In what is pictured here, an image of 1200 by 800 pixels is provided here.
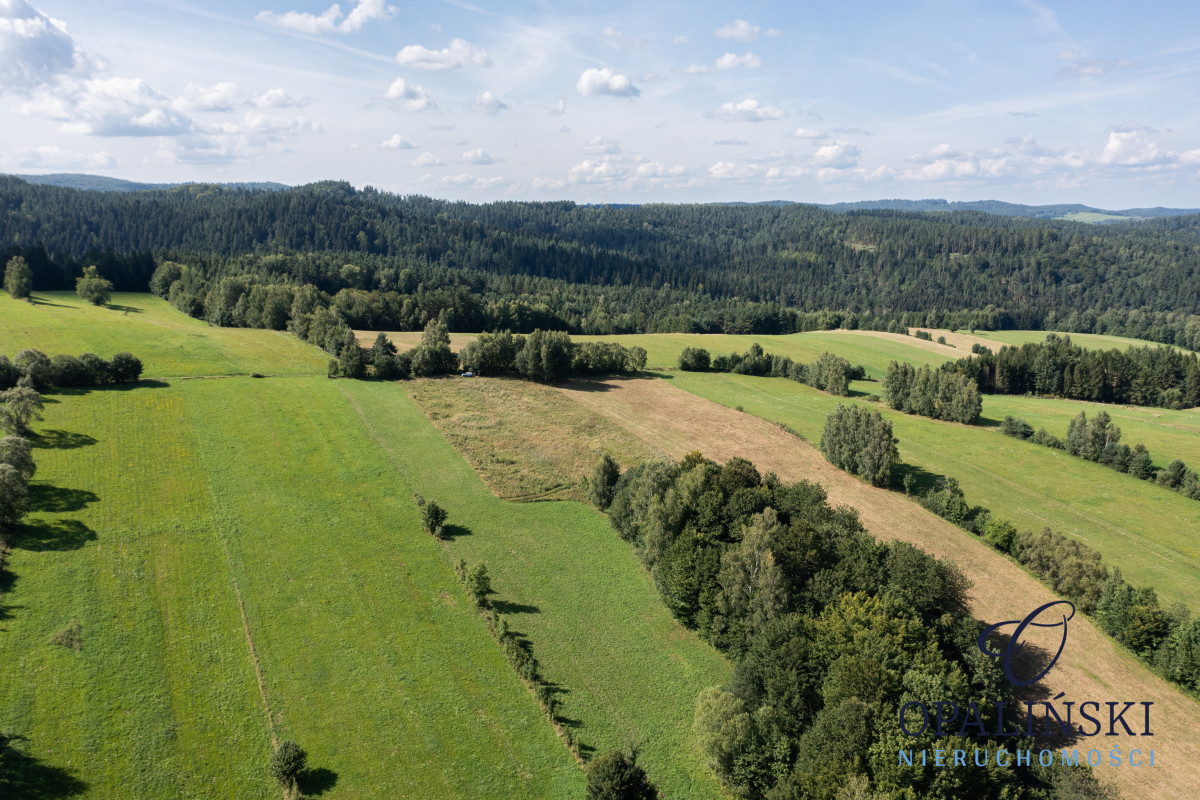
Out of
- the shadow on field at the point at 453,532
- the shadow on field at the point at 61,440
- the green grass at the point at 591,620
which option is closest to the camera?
the green grass at the point at 591,620

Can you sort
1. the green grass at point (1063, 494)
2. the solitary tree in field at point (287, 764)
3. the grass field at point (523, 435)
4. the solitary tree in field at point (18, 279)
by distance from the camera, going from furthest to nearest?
1. the solitary tree in field at point (18, 279)
2. the grass field at point (523, 435)
3. the green grass at point (1063, 494)
4. the solitary tree in field at point (287, 764)

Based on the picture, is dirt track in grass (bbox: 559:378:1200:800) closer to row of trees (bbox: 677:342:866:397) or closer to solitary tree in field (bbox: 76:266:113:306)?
row of trees (bbox: 677:342:866:397)

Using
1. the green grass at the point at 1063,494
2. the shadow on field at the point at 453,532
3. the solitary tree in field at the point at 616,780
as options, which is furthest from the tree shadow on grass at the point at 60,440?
the green grass at the point at 1063,494

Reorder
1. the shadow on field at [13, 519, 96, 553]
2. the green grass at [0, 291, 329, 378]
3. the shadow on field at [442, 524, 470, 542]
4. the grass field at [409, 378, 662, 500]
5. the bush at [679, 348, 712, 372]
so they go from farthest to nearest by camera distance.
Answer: the bush at [679, 348, 712, 372] < the green grass at [0, 291, 329, 378] < the grass field at [409, 378, 662, 500] < the shadow on field at [442, 524, 470, 542] < the shadow on field at [13, 519, 96, 553]

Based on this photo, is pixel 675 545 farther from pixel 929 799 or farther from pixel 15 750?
pixel 15 750

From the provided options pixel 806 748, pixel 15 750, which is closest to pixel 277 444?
pixel 15 750

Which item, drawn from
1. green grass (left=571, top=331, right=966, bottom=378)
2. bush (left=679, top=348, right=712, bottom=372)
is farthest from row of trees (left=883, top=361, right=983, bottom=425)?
bush (left=679, top=348, right=712, bottom=372)

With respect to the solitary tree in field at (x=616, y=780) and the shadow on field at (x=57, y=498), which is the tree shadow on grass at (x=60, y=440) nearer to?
the shadow on field at (x=57, y=498)
